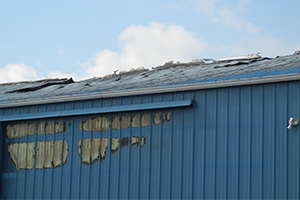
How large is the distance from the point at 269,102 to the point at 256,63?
282 centimetres

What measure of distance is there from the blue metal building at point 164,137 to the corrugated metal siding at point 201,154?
0.02 m

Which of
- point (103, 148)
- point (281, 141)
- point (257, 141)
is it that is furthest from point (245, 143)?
point (103, 148)

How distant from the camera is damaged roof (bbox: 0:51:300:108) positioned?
40.3 ft

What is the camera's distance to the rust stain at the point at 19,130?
1566 centimetres

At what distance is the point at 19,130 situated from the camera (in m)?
15.9

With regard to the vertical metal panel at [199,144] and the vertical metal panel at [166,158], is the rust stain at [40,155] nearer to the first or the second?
the vertical metal panel at [166,158]

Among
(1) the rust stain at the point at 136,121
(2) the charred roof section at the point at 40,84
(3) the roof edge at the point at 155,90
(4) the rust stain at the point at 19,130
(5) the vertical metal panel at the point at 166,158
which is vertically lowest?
(5) the vertical metal panel at the point at 166,158

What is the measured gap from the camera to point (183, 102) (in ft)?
42.4

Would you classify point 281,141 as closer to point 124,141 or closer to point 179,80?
point 179,80

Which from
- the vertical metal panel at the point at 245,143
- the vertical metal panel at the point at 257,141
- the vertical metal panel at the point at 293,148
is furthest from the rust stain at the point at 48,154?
the vertical metal panel at the point at 293,148

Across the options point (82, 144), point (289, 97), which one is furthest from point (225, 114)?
point (82, 144)

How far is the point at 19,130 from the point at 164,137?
4.75 m

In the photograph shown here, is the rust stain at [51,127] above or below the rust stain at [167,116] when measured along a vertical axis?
below

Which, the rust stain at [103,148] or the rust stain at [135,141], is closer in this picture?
the rust stain at [135,141]
